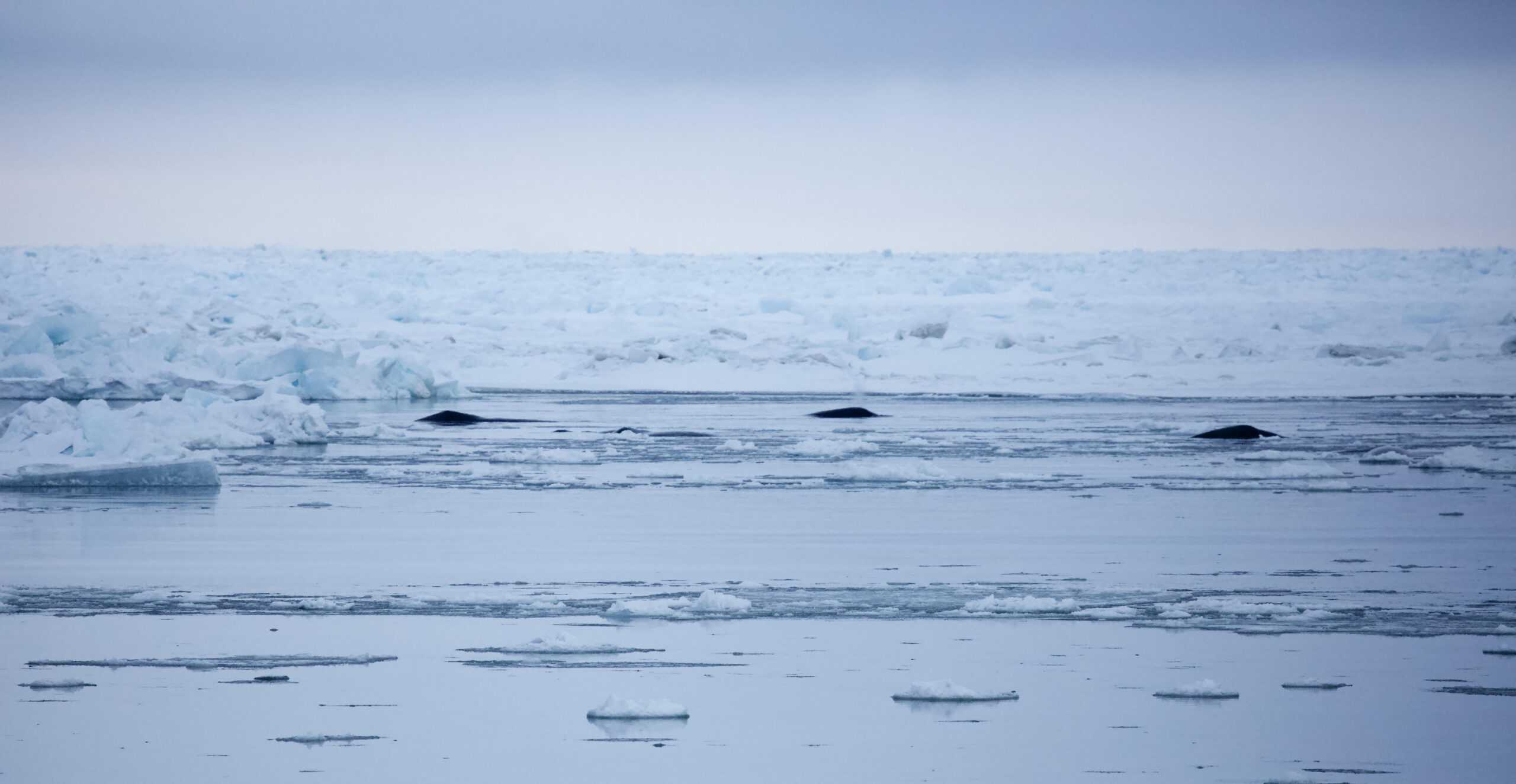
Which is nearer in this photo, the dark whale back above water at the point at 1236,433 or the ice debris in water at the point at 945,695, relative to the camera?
the ice debris in water at the point at 945,695

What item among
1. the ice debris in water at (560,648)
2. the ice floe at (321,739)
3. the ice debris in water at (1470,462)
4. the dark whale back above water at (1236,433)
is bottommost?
the dark whale back above water at (1236,433)

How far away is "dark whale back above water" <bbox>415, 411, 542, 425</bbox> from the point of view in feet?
47.9

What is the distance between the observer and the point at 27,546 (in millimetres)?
6473

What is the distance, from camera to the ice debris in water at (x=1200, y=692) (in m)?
3.98

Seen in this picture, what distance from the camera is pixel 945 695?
399 cm

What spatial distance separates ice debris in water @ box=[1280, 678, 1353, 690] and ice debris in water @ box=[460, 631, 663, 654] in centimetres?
160

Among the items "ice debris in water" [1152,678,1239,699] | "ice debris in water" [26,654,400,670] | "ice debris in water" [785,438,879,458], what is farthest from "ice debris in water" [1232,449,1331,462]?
"ice debris in water" [26,654,400,670]

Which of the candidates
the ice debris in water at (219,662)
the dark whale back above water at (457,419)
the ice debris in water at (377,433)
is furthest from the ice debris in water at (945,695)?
the dark whale back above water at (457,419)

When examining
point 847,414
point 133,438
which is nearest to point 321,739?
point 133,438

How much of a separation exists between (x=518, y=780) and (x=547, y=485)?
5747mm

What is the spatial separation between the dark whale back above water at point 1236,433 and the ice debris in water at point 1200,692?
353 inches

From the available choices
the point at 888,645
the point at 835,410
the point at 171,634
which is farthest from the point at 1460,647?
the point at 835,410

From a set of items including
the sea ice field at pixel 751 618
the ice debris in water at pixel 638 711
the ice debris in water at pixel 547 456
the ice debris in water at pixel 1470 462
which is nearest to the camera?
the sea ice field at pixel 751 618

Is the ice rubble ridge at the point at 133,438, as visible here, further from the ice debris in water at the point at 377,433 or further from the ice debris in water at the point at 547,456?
the ice debris in water at the point at 547,456
